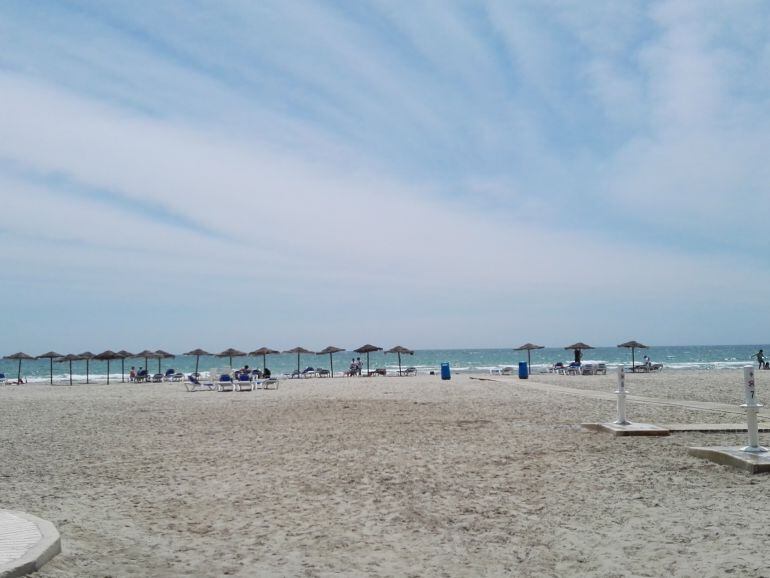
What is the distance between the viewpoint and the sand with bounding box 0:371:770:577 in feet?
16.5

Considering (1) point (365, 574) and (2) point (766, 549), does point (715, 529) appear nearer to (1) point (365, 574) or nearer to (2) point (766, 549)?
(2) point (766, 549)

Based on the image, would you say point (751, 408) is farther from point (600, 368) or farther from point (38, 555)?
point (600, 368)

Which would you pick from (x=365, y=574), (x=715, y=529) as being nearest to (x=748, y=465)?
(x=715, y=529)

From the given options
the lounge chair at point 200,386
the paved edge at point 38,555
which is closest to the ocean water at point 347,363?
the lounge chair at point 200,386

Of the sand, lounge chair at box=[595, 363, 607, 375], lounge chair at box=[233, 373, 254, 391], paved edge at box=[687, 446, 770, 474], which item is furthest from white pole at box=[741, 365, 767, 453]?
lounge chair at box=[595, 363, 607, 375]

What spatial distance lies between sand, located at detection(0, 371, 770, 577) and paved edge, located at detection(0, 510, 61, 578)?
153mm

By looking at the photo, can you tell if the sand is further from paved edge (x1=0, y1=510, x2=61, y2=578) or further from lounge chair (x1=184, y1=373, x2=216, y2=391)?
lounge chair (x1=184, y1=373, x2=216, y2=391)

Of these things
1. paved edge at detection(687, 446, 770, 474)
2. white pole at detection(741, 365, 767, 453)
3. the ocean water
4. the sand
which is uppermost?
white pole at detection(741, 365, 767, 453)

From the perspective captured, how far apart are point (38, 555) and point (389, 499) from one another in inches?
136

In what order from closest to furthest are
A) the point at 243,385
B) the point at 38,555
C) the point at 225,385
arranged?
the point at 38,555 → the point at 225,385 → the point at 243,385

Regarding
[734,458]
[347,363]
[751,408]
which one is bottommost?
[347,363]

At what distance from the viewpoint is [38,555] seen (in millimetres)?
4484

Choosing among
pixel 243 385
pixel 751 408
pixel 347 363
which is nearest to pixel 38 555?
pixel 751 408

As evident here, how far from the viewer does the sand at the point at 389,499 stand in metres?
5.02
